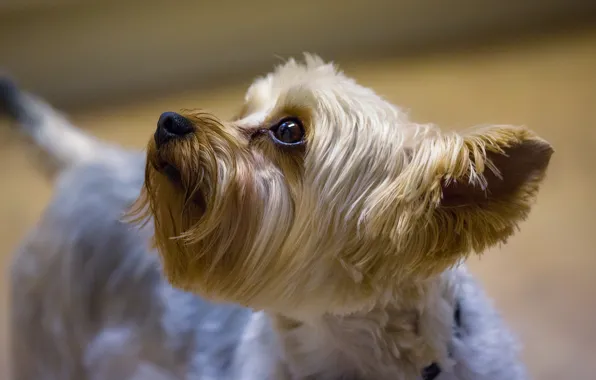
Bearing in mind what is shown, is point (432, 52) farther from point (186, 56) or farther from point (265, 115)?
point (265, 115)

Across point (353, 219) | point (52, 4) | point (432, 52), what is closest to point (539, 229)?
point (432, 52)

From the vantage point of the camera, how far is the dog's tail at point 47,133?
1352 millimetres

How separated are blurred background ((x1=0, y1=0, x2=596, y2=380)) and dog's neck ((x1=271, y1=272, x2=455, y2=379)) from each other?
47.9 inches

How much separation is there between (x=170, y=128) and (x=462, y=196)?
0.35 metres

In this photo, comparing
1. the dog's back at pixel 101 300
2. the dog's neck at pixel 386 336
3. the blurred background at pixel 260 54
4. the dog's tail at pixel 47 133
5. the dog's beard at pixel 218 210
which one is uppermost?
the blurred background at pixel 260 54

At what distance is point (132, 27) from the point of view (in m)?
2.30

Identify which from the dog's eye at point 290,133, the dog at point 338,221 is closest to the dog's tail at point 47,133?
the dog at point 338,221

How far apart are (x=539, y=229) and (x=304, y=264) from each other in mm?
1048

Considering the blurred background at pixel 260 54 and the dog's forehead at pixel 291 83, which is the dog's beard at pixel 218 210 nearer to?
the dog's forehead at pixel 291 83

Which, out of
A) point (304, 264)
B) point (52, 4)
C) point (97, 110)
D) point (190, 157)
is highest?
point (52, 4)

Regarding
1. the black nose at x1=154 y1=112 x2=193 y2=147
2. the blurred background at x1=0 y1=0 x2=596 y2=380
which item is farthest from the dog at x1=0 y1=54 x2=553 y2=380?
the blurred background at x1=0 y1=0 x2=596 y2=380

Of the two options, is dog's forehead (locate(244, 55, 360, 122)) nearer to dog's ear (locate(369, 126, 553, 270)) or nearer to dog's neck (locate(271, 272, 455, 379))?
dog's ear (locate(369, 126, 553, 270))

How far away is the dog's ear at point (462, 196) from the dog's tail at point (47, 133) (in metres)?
0.73

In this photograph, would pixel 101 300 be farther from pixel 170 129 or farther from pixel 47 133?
pixel 170 129
